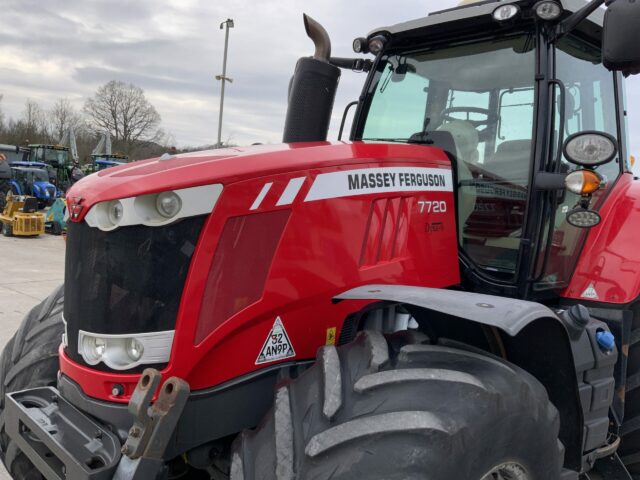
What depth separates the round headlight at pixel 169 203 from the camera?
1718 millimetres

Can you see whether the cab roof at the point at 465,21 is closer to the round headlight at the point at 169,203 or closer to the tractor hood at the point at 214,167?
the tractor hood at the point at 214,167

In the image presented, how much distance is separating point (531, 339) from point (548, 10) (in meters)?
1.41

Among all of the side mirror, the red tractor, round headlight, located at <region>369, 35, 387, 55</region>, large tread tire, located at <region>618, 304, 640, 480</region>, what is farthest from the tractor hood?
→ large tread tire, located at <region>618, 304, 640, 480</region>

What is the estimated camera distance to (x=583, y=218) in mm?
2455

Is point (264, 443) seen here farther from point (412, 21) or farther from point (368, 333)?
point (412, 21)

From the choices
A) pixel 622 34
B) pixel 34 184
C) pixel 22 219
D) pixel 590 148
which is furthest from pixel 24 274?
pixel 34 184

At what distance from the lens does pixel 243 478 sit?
1.58m

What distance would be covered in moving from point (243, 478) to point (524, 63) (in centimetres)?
211

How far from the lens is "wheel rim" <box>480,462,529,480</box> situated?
5.65 ft

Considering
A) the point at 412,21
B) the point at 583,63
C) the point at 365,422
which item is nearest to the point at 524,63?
the point at 583,63

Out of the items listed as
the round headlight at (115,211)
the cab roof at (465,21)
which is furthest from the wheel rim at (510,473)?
the cab roof at (465,21)

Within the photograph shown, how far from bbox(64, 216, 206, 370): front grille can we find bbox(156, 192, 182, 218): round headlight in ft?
0.13

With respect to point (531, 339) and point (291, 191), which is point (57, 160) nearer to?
point (291, 191)

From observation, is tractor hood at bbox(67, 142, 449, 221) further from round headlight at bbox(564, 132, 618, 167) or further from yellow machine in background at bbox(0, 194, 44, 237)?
yellow machine in background at bbox(0, 194, 44, 237)
